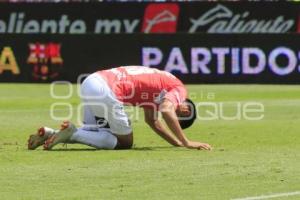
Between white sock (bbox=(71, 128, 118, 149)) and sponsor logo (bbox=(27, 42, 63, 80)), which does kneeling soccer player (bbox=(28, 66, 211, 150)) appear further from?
sponsor logo (bbox=(27, 42, 63, 80))

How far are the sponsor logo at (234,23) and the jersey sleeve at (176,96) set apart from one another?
21.0 m

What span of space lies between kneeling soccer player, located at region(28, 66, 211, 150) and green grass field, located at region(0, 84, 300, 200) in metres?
0.21

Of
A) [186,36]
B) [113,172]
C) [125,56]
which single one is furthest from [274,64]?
[113,172]

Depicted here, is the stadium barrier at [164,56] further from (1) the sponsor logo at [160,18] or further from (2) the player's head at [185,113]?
(2) the player's head at [185,113]

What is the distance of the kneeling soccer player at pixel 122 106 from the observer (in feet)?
37.5

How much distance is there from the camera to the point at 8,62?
29.7m

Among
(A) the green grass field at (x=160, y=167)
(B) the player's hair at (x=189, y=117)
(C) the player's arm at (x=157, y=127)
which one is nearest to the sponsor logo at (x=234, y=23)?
(A) the green grass field at (x=160, y=167)

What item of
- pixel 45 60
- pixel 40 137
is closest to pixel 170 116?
pixel 40 137

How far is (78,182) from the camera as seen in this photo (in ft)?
29.5

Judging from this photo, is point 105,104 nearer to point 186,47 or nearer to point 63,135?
point 63,135

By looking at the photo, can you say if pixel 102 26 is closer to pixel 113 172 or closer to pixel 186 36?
pixel 186 36

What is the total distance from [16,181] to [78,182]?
2.02 feet

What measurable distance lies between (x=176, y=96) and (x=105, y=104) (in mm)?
864

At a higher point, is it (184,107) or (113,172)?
(184,107)
